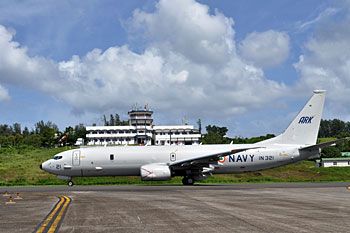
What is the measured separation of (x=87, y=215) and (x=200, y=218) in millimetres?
3747

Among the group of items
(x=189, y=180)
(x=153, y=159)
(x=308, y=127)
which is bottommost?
(x=189, y=180)

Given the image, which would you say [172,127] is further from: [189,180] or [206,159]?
[206,159]

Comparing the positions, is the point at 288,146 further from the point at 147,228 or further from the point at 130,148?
the point at 147,228

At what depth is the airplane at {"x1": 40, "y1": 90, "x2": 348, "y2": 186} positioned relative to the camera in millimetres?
33062

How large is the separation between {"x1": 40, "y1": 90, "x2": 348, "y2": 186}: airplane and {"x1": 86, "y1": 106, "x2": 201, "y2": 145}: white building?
107m

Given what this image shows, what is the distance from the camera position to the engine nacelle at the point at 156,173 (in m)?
31.4

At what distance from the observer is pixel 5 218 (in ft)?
39.1

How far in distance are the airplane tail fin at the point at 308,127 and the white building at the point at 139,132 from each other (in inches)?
4211

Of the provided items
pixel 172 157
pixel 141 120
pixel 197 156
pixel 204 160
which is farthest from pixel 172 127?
pixel 204 160

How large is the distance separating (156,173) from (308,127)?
1463 cm

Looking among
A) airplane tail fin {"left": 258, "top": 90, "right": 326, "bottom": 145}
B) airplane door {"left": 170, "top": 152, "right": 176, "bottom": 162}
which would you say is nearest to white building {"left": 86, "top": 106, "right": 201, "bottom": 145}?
airplane tail fin {"left": 258, "top": 90, "right": 326, "bottom": 145}

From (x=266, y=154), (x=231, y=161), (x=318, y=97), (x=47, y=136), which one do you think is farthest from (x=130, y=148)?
(x=47, y=136)

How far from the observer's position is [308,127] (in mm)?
34812

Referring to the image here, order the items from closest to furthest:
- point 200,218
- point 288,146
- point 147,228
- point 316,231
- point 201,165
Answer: point 316,231 < point 147,228 < point 200,218 < point 201,165 < point 288,146
